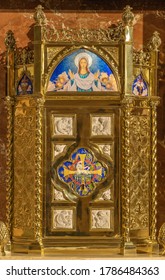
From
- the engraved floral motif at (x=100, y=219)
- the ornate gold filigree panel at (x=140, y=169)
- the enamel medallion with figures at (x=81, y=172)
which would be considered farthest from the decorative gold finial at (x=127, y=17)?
the engraved floral motif at (x=100, y=219)

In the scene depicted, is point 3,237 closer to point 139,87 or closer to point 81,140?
point 81,140

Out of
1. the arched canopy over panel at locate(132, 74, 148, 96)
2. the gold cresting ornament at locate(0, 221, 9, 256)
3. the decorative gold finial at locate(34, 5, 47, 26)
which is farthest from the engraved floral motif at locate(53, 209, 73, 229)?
the decorative gold finial at locate(34, 5, 47, 26)

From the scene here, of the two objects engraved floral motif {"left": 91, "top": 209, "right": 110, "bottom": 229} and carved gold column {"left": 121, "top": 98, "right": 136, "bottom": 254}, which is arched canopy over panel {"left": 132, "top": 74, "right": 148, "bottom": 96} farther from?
engraved floral motif {"left": 91, "top": 209, "right": 110, "bottom": 229}

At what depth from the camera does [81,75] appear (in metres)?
6.96

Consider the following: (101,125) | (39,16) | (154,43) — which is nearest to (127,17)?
(154,43)

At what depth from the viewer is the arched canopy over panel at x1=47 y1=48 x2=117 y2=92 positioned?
6.96m

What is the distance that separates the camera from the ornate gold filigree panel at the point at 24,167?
703cm

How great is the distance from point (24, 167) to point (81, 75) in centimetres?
109

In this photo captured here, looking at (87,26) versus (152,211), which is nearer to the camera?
(152,211)

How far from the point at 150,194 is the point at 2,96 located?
1.96 metres

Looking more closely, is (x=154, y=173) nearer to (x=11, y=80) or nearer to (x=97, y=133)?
(x=97, y=133)

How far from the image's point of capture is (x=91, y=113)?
700cm
